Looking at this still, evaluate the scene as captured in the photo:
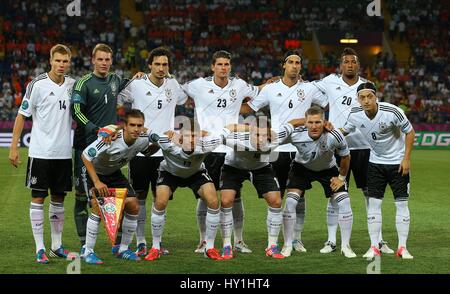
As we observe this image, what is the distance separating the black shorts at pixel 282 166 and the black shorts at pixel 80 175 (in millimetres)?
2323

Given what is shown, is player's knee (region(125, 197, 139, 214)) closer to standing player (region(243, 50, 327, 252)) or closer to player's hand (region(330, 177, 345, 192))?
standing player (region(243, 50, 327, 252))

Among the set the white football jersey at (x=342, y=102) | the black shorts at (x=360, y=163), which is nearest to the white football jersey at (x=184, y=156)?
the white football jersey at (x=342, y=102)

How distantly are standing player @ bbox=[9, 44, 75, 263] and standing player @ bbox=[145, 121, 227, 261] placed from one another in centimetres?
101

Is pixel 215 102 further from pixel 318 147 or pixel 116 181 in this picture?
pixel 116 181

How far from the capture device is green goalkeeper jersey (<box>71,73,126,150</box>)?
8586 millimetres

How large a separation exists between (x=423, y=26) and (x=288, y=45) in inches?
273

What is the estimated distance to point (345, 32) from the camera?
122 ft

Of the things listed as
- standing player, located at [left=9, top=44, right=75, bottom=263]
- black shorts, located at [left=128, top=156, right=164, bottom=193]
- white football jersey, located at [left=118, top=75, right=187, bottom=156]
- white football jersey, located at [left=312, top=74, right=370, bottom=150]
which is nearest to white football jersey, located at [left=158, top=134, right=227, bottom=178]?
black shorts, located at [left=128, top=156, right=164, bottom=193]

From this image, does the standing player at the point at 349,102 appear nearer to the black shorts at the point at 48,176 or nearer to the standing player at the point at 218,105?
the standing player at the point at 218,105

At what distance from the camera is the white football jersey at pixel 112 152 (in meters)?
8.27
